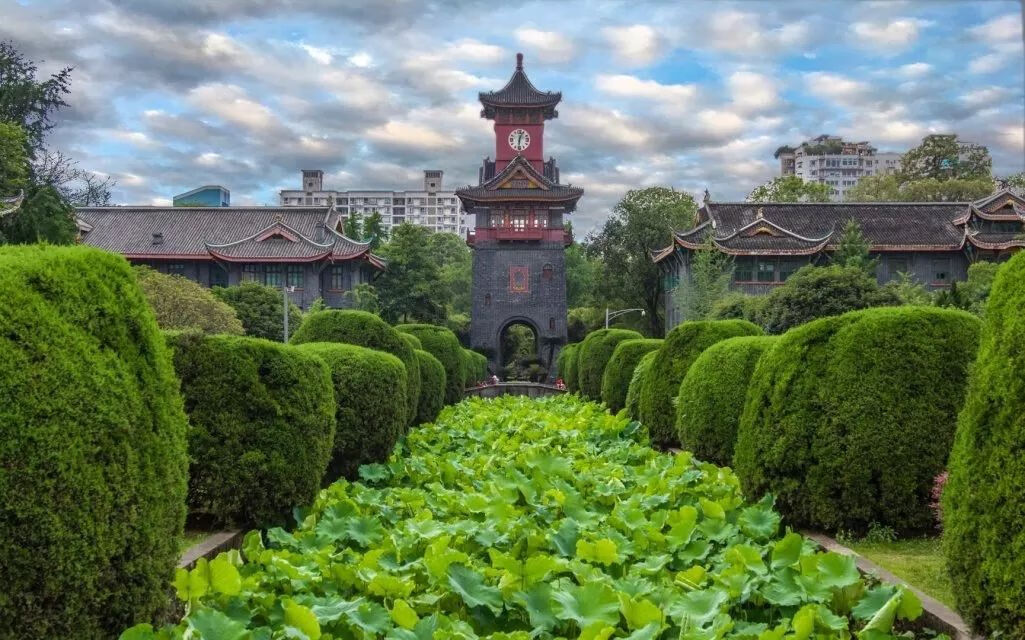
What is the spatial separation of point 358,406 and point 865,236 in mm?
38176

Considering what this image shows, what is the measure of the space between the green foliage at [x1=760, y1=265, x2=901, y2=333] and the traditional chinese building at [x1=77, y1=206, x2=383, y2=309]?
73.8 ft

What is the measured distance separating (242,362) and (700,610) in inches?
152

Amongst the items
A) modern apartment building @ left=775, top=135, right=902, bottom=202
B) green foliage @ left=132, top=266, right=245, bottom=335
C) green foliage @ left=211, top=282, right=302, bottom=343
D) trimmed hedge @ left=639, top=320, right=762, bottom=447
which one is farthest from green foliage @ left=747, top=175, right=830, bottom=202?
modern apartment building @ left=775, top=135, right=902, bottom=202

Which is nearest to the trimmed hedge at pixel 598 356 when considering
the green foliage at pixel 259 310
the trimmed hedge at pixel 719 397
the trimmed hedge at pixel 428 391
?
the trimmed hedge at pixel 428 391

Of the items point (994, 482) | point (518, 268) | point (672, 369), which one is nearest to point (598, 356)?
point (672, 369)

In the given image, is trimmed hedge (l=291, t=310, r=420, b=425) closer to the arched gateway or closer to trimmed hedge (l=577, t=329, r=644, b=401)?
trimmed hedge (l=577, t=329, r=644, b=401)

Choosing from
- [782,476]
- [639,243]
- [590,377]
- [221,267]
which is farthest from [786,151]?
[782,476]

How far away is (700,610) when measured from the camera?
3734 millimetres

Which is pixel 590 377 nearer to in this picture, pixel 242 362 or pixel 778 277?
pixel 242 362

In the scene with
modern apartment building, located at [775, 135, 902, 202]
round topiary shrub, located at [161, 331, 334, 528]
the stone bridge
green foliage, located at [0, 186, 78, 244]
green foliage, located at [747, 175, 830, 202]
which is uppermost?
modern apartment building, located at [775, 135, 902, 202]

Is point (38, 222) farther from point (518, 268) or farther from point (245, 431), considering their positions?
point (518, 268)

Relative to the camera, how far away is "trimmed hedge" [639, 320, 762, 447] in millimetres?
11164

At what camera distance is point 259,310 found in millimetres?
33594

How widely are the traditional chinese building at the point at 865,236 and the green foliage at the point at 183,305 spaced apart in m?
20.5
